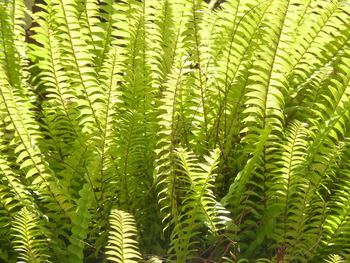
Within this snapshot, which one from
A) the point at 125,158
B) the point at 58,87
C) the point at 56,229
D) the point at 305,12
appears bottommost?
the point at 56,229

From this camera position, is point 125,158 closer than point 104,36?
Yes

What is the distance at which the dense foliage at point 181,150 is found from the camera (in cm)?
153

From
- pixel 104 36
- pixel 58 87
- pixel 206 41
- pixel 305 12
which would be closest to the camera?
pixel 58 87

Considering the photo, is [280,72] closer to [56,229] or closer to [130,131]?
[130,131]

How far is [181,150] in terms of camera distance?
149 centimetres

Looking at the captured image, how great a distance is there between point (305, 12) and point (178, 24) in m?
0.62

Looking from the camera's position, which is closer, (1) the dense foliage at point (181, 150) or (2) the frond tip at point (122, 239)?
(2) the frond tip at point (122, 239)

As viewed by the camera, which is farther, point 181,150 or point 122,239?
point 181,150

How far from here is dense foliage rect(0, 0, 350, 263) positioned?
1.53 m

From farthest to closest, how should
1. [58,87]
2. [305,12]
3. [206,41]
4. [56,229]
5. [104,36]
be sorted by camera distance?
[305,12] < [104,36] < [206,41] < [58,87] < [56,229]

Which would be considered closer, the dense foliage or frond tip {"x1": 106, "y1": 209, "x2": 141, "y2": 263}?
frond tip {"x1": 106, "y1": 209, "x2": 141, "y2": 263}

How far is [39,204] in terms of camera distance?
5.39ft

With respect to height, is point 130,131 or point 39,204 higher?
point 130,131

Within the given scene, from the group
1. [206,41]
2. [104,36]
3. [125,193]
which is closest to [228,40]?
[206,41]
